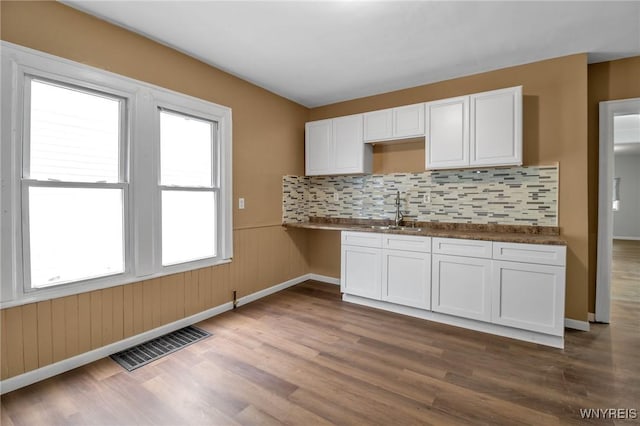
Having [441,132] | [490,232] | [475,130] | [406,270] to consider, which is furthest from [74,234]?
[490,232]

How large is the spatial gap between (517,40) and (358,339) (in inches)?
118

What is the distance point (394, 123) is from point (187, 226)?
2596mm

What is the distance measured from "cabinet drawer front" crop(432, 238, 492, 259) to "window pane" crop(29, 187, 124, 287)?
9.52 feet

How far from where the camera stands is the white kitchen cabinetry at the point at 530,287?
2484 millimetres

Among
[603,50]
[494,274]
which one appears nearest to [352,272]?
[494,274]

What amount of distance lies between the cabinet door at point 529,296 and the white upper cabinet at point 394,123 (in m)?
1.70

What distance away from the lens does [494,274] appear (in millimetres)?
2713

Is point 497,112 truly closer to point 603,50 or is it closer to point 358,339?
point 603,50

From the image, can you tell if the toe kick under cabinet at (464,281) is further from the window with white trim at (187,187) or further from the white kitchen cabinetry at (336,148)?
the window with white trim at (187,187)

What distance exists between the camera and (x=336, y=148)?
157 inches

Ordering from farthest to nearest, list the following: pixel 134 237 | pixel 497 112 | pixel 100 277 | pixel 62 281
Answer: pixel 497 112 → pixel 134 237 → pixel 100 277 → pixel 62 281

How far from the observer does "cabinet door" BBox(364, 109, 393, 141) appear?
141 inches

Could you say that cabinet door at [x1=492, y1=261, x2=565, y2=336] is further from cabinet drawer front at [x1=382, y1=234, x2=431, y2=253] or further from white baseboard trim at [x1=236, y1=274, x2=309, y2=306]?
white baseboard trim at [x1=236, y1=274, x2=309, y2=306]

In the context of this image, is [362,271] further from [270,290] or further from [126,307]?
[126,307]
